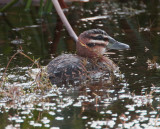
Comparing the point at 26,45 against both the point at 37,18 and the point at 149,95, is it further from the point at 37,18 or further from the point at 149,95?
the point at 149,95

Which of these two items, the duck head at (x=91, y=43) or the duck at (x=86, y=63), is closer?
the duck at (x=86, y=63)

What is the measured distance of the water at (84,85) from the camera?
5.24 metres

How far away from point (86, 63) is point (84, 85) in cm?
66

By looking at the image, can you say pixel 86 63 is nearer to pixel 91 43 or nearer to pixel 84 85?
pixel 84 85

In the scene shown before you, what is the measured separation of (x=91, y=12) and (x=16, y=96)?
792 centimetres

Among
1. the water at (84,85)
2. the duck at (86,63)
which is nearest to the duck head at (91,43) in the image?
the duck at (86,63)

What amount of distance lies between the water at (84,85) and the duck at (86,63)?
305mm

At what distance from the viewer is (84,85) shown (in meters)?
Result: 6.71

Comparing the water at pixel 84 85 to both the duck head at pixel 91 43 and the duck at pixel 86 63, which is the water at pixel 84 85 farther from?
the duck head at pixel 91 43

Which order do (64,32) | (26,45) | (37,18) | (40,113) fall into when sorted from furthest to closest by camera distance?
(37,18), (64,32), (26,45), (40,113)

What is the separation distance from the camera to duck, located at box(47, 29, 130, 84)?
7.04 metres

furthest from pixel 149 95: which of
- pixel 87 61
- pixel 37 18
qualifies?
pixel 37 18

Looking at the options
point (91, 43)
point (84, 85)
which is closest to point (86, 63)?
point (84, 85)

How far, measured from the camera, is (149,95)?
5.88 m
